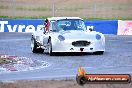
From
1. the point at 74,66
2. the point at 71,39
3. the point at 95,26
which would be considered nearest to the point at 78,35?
the point at 71,39

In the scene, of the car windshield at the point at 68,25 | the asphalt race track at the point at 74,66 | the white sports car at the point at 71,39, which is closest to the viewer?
the asphalt race track at the point at 74,66

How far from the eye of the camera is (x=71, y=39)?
62.5ft

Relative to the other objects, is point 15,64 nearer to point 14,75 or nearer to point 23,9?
point 14,75

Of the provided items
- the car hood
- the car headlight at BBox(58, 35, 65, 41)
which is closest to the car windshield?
the car hood

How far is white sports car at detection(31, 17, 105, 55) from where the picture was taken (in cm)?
1905

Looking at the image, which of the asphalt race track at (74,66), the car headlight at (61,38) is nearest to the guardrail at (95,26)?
the car headlight at (61,38)

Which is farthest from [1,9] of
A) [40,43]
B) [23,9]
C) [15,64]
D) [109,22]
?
[15,64]

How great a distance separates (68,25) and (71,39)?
5.08ft

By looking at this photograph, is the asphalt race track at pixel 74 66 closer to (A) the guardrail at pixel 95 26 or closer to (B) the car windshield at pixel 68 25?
(B) the car windshield at pixel 68 25

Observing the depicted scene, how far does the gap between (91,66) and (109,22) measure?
68.6ft

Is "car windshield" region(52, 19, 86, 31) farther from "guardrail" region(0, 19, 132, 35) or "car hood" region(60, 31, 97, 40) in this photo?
"guardrail" region(0, 19, 132, 35)

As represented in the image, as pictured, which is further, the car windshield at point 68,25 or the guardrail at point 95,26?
the guardrail at point 95,26

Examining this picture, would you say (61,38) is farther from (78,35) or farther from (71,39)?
(78,35)

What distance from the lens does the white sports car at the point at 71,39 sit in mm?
19047
